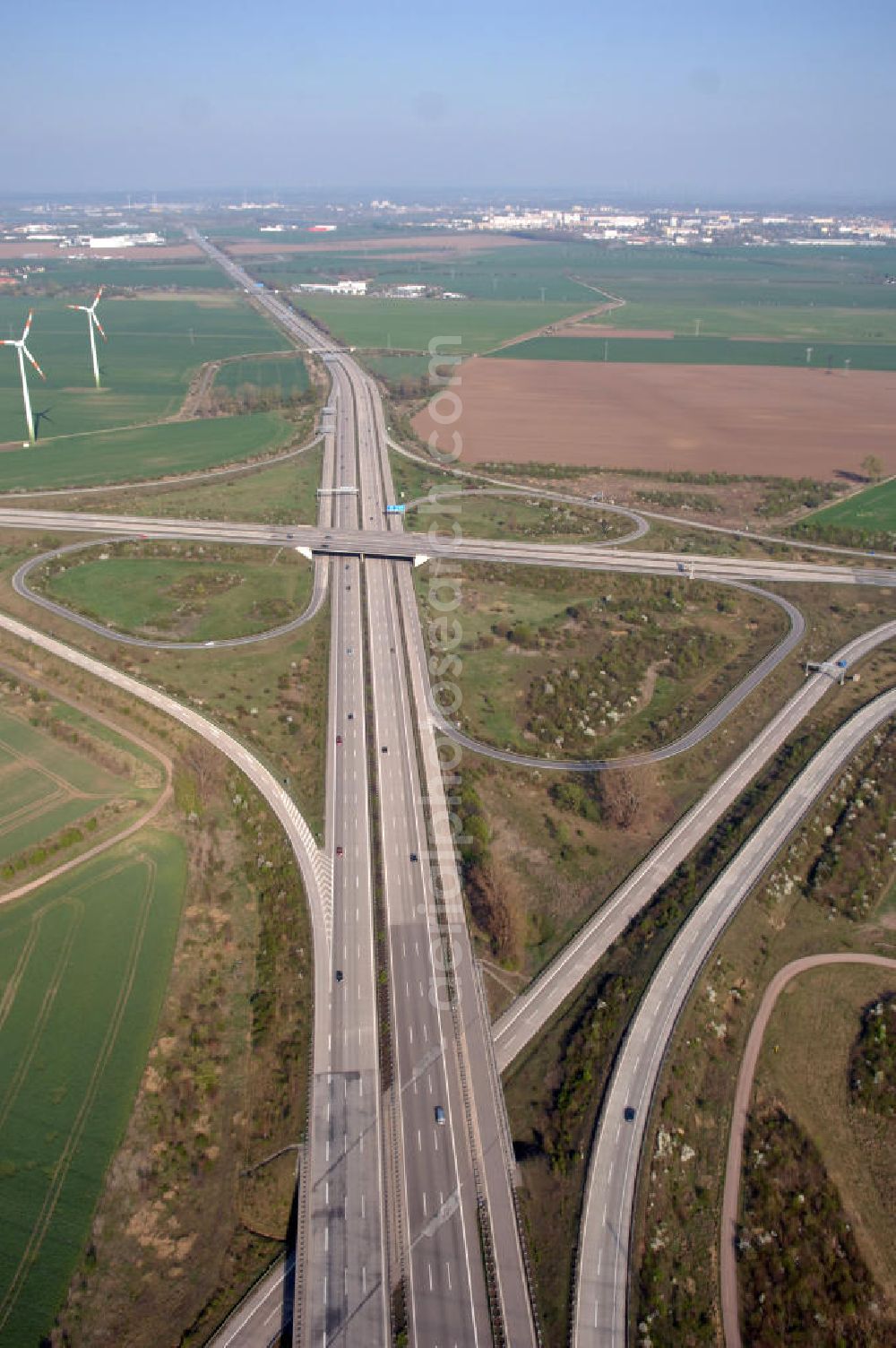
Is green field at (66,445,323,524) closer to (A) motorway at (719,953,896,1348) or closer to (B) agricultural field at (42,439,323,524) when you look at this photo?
(B) agricultural field at (42,439,323,524)

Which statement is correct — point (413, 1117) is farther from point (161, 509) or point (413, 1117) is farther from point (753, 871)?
point (161, 509)

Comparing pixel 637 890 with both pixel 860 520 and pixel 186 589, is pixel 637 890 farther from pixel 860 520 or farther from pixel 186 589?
pixel 860 520

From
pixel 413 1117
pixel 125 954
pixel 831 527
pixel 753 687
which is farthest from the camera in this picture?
pixel 831 527

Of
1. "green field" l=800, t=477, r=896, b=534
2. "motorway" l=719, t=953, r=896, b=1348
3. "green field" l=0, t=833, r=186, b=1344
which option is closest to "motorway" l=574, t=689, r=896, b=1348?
"motorway" l=719, t=953, r=896, b=1348

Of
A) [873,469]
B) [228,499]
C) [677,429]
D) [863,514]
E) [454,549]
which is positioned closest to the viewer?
[454,549]

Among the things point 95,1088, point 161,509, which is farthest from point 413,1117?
point 161,509

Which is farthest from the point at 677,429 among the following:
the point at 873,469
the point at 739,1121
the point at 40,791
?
the point at 739,1121
